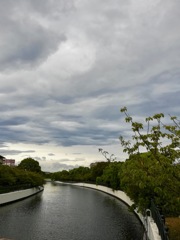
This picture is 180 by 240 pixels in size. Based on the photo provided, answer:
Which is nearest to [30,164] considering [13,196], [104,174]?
[104,174]

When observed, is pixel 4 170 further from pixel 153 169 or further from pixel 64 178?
pixel 64 178

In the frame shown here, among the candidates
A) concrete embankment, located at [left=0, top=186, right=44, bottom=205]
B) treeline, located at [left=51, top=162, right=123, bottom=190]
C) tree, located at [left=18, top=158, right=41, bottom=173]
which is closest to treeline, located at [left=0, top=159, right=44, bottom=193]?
concrete embankment, located at [left=0, top=186, right=44, bottom=205]

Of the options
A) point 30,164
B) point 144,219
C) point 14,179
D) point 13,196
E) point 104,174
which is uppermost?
point 30,164

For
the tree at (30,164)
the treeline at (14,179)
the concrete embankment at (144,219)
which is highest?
the tree at (30,164)

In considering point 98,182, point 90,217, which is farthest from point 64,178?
point 90,217

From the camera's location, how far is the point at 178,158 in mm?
10445

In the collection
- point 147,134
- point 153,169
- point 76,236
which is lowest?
point 76,236

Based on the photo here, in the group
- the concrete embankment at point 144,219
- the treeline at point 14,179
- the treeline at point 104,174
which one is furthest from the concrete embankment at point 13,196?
the concrete embankment at point 144,219

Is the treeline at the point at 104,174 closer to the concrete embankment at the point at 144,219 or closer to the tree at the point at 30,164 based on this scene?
the concrete embankment at the point at 144,219

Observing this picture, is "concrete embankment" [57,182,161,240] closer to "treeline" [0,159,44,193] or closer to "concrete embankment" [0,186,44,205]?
"concrete embankment" [0,186,44,205]

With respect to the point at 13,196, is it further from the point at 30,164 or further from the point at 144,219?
the point at 30,164

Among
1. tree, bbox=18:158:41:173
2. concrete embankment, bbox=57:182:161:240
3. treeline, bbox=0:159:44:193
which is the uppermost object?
tree, bbox=18:158:41:173

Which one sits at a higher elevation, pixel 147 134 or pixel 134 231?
pixel 147 134

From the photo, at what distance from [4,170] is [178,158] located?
41.6 meters
